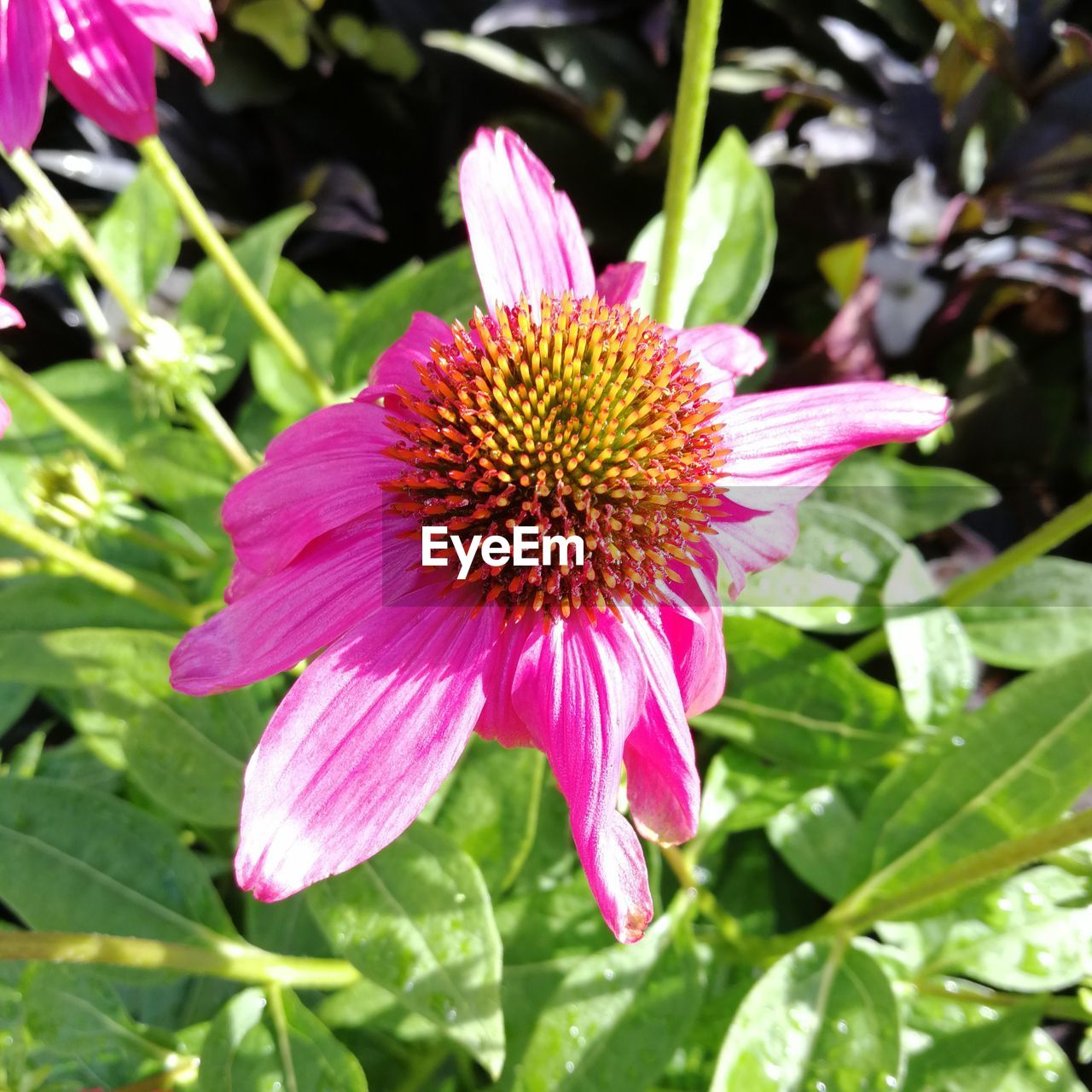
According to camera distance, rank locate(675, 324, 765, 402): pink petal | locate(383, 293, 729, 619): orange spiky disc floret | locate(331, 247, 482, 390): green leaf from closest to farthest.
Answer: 1. locate(383, 293, 729, 619): orange spiky disc floret
2. locate(675, 324, 765, 402): pink petal
3. locate(331, 247, 482, 390): green leaf

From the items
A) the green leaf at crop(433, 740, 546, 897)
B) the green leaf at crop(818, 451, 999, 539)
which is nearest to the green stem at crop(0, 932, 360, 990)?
the green leaf at crop(433, 740, 546, 897)

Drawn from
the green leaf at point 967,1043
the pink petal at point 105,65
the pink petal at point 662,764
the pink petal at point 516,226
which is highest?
the pink petal at point 105,65

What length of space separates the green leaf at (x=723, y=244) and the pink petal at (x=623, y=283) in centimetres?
19

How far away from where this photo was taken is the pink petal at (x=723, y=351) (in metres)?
0.68

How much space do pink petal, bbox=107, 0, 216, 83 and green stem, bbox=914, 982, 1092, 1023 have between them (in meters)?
0.86

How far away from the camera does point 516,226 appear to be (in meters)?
0.65

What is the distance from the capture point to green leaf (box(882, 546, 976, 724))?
0.83 m

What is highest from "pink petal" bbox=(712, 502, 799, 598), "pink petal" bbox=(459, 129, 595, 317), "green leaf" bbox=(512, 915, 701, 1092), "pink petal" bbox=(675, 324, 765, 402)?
"pink petal" bbox=(459, 129, 595, 317)

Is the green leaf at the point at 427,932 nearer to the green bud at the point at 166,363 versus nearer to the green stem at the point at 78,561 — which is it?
the green stem at the point at 78,561

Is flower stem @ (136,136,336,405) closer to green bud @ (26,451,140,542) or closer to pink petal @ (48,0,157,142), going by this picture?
pink petal @ (48,0,157,142)

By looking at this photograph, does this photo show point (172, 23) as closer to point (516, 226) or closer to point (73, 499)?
point (516, 226)

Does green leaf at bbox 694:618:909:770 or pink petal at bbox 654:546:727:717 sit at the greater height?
pink petal at bbox 654:546:727:717

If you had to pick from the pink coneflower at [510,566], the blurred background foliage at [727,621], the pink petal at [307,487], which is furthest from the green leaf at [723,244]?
the pink petal at [307,487]

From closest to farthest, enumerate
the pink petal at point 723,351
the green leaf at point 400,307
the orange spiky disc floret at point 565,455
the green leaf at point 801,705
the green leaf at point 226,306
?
the orange spiky disc floret at point 565,455, the pink petal at point 723,351, the green leaf at point 801,705, the green leaf at point 400,307, the green leaf at point 226,306
